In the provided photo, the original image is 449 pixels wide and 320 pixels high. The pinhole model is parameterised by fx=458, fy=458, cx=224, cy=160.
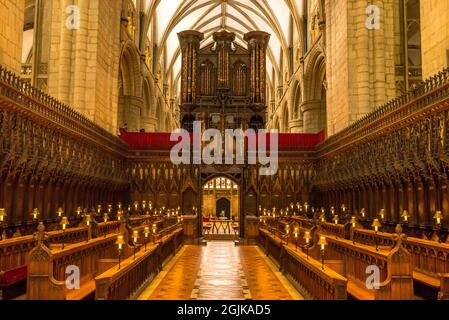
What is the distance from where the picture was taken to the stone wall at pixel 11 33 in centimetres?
1130

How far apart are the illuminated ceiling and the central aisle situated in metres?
21.1

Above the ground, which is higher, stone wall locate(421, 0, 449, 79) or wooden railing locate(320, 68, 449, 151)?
stone wall locate(421, 0, 449, 79)

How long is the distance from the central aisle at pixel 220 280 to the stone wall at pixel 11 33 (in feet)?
21.6

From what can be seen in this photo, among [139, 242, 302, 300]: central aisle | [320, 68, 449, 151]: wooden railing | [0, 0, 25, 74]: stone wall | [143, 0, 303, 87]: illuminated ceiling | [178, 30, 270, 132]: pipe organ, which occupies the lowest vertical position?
[139, 242, 302, 300]: central aisle

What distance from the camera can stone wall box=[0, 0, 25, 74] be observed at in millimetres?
11305

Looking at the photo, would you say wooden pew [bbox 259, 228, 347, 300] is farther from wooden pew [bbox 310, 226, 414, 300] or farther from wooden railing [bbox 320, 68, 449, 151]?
wooden railing [bbox 320, 68, 449, 151]

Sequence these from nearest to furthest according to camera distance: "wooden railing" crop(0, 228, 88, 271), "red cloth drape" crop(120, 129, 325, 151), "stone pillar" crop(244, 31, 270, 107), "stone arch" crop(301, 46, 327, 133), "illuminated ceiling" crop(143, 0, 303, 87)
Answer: "wooden railing" crop(0, 228, 88, 271), "red cloth drape" crop(120, 129, 325, 151), "stone arch" crop(301, 46, 327, 133), "stone pillar" crop(244, 31, 270, 107), "illuminated ceiling" crop(143, 0, 303, 87)

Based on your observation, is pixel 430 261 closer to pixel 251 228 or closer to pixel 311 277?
pixel 311 277

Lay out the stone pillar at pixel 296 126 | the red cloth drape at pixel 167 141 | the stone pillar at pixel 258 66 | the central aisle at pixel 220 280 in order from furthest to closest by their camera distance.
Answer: the stone pillar at pixel 296 126 < the stone pillar at pixel 258 66 < the red cloth drape at pixel 167 141 < the central aisle at pixel 220 280

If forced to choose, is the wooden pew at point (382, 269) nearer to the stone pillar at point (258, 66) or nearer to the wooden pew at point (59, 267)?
the wooden pew at point (59, 267)

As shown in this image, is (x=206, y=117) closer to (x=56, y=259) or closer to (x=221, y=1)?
(x=221, y=1)

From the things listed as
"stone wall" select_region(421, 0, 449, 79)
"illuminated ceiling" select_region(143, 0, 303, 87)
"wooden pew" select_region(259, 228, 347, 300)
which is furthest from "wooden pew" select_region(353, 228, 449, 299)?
"illuminated ceiling" select_region(143, 0, 303, 87)

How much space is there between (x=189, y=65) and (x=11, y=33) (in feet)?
70.0

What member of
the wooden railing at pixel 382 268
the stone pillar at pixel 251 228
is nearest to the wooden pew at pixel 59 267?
→ the wooden railing at pixel 382 268
